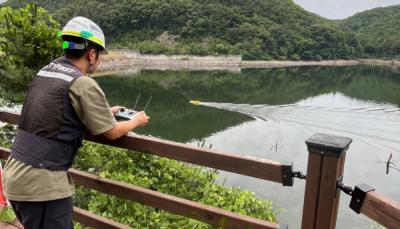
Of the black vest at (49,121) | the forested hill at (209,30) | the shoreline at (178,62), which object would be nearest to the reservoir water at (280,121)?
the black vest at (49,121)

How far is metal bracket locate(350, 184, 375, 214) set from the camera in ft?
5.43

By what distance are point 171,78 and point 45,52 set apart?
2130 inches

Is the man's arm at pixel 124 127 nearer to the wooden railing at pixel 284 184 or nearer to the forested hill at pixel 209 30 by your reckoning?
the wooden railing at pixel 284 184

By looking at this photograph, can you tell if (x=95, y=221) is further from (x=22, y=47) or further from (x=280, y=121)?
(x=280, y=121)

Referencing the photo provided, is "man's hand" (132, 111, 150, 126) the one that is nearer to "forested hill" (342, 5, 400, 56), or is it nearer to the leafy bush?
the leafy bush

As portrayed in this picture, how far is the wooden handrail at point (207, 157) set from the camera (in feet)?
6.40

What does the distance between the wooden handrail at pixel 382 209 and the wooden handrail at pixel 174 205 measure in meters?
0.56

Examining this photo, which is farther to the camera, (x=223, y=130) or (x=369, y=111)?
(x=369, y=111)

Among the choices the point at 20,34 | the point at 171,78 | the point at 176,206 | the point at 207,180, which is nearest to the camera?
the point at 176,206

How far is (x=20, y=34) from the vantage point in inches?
231

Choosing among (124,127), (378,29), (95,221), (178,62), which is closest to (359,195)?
(124,127)

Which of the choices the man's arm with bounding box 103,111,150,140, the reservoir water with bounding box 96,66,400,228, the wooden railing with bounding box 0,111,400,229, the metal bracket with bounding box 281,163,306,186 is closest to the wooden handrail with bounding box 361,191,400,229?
the wooden railing with bounding box 0,111,400,229

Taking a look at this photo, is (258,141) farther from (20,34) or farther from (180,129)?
(20,34)

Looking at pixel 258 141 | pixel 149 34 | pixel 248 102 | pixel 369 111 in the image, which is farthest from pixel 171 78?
pixel 149 34
